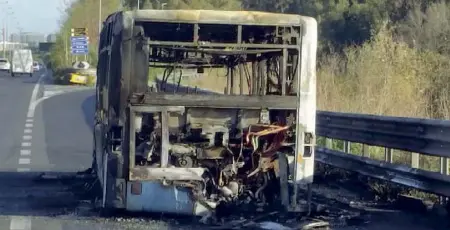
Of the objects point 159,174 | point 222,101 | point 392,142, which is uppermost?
point 222,101

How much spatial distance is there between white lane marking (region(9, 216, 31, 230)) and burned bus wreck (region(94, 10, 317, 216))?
2.98 feet

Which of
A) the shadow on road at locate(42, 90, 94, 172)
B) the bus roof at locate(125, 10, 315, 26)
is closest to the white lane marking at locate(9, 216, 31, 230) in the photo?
the bus roof at locate(125, 10, 315, 26)

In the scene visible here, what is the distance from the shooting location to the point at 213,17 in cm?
1184

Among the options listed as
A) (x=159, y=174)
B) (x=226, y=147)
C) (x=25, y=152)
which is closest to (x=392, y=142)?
(x=226, y=147)

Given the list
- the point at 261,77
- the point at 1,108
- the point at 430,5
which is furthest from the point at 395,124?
the point at 430,5

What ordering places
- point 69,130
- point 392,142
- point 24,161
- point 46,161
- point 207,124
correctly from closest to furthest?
point 207,124 → point 392,142 → point 24,161 → point 46,161 → point 69,130

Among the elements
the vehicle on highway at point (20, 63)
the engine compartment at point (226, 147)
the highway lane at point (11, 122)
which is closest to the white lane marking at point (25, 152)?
the highway lane at point (11, 122)

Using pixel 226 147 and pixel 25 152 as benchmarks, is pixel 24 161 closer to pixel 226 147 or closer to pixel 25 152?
pixel 25 152

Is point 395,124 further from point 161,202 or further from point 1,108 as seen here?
point 1,108

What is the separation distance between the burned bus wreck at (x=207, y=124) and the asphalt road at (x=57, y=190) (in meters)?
0.51

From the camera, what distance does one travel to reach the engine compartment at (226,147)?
12070 millimetres

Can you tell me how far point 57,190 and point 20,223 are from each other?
3631 mm

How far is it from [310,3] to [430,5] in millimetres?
12863

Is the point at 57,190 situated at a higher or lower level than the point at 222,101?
lower
